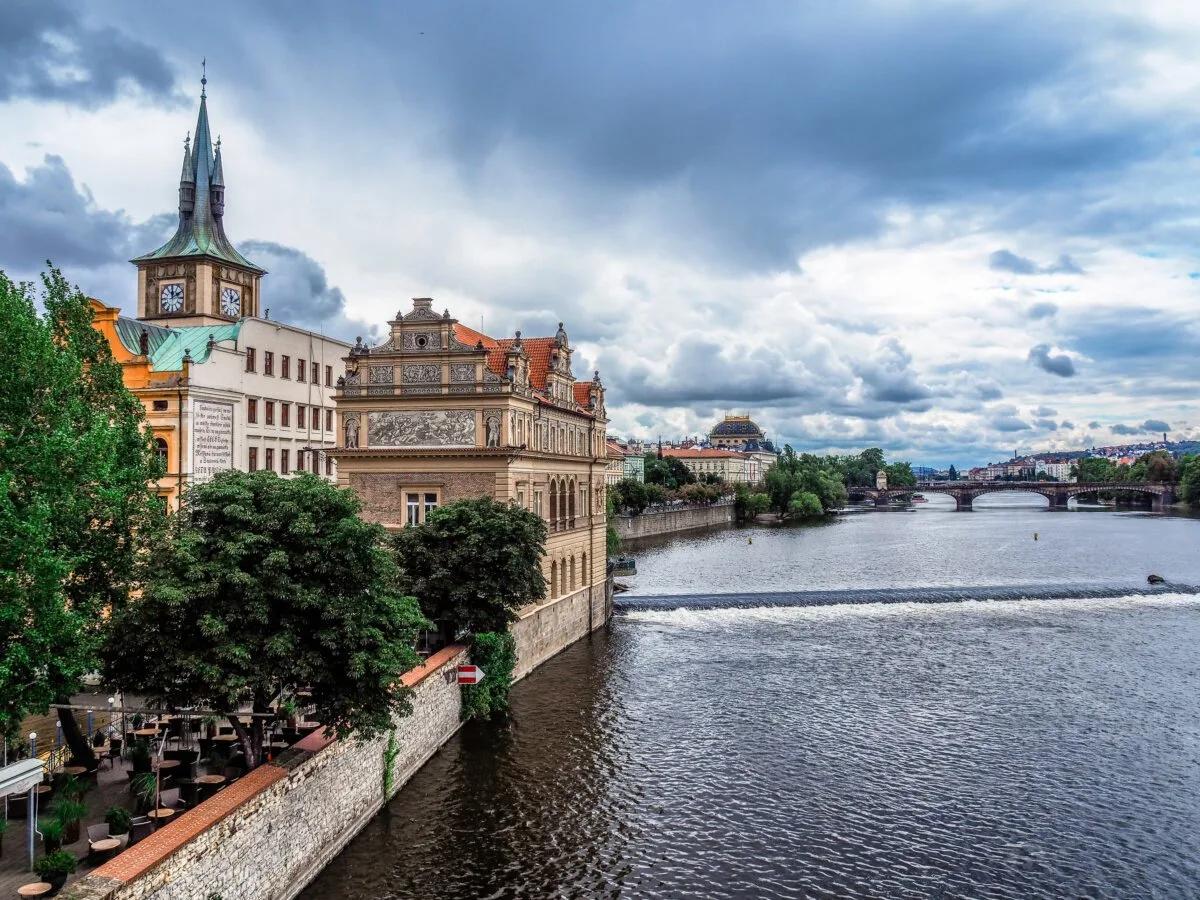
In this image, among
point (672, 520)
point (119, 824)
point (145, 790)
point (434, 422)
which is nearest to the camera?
point (119, 824)

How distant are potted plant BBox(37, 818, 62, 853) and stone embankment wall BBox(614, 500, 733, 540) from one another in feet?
317

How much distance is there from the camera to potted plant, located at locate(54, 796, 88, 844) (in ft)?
61.0

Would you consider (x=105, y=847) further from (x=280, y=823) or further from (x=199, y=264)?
(x=199, y=264)

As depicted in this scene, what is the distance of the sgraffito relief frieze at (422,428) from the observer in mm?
41094

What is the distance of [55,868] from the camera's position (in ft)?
53.6

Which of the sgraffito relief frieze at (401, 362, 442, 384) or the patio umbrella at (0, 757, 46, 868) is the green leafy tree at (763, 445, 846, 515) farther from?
the patio umbrella at (0, 757, 46, 868)

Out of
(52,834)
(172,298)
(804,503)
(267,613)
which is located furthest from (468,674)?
(804,503)

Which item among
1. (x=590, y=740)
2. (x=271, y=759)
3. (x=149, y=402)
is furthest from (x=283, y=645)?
(x=149, y=402)

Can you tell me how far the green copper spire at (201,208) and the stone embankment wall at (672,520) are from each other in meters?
66.9

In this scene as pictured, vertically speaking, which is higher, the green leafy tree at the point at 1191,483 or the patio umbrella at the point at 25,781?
the green leafy tree at the point at 1191,483

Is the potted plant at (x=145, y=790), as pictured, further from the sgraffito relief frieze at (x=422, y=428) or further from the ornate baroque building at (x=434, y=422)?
the sgraffito relief frieze at (x=422, y=428)

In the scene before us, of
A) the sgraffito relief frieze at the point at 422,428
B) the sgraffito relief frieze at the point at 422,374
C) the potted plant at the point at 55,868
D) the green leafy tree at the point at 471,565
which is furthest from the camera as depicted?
the sgraffito relief frieze at the point at 422,374

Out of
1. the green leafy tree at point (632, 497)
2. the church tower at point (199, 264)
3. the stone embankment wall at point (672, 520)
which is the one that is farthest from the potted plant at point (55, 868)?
the green leafy tree at point (632, 497)

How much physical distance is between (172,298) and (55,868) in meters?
44.3
